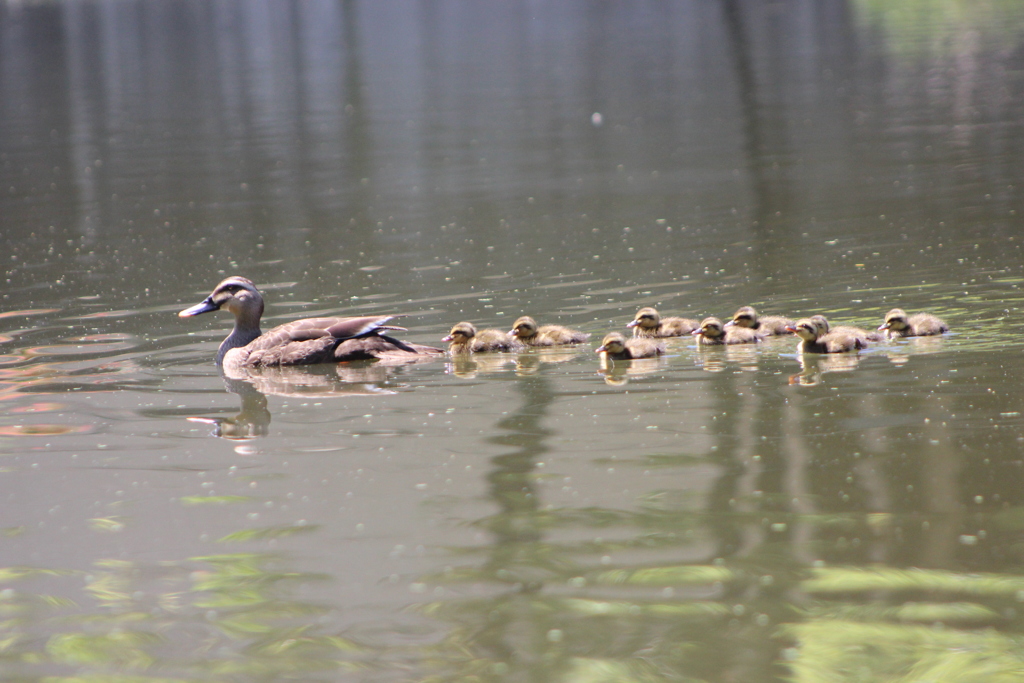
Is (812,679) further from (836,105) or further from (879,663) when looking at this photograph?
(836,105)

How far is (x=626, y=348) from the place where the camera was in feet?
29.7

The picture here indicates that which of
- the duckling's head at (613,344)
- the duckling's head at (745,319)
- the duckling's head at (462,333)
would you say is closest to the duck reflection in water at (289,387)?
the duckling's head at (462,333)

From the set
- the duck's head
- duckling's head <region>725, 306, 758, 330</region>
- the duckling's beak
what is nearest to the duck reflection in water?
the duck's head

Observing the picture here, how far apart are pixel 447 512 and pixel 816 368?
3373mm

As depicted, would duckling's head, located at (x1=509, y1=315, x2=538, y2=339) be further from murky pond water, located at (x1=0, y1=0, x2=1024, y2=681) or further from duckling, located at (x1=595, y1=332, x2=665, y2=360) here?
duckling, located at (x1=595, y1=332, x2=665, y2=360)

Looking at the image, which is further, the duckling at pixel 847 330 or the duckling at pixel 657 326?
the duckling at pixel 657 326

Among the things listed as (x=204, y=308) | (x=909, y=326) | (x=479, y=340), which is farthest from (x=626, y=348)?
(x=204, y=308)

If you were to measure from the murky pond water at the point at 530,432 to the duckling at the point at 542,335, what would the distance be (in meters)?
0.13

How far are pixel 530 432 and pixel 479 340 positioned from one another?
7.93 ft

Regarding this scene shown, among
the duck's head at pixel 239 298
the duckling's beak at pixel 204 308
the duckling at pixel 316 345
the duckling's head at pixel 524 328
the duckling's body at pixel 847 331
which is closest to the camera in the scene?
the duckling's body at pixel 847 331

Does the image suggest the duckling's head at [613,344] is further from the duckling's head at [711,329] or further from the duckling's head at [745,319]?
the duckling's head at [745,319]

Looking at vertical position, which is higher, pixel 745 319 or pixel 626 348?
pixel 745 319

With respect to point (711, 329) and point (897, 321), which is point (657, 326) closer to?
point (711, 329)

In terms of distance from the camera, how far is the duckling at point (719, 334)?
9.21 metres
